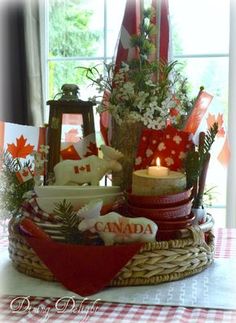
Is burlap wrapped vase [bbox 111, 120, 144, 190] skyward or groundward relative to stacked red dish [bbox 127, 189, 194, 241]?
skyward

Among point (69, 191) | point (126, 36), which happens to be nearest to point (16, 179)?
point (69, 191)

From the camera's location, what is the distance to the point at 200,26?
1.83m

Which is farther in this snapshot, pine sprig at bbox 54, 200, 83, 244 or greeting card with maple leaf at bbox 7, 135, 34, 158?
greeting card with maple leaf at bbox 7, 135, 34, 158

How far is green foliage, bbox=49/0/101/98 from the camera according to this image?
192 centimetres

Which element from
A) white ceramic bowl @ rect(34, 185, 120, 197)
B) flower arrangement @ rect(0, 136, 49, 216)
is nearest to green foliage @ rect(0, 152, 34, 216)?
flower arrangement @ rect(0, 136, 49, 216)

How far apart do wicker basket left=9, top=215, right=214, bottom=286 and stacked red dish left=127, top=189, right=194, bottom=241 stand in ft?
0.06

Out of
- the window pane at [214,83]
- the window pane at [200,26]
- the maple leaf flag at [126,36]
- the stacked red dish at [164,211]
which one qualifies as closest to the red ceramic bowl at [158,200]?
the stacked red dish at [164,211]

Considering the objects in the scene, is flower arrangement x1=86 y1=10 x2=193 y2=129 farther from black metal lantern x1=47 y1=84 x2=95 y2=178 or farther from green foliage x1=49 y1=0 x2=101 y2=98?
green foliage x1=49 y1=0 x2=101 y2=98

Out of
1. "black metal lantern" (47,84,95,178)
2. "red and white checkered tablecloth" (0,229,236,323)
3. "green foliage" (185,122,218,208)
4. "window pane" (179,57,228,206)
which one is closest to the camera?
"red and white checkered tablecloth" (0,229,236,323)

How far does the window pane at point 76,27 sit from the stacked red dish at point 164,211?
1.25m

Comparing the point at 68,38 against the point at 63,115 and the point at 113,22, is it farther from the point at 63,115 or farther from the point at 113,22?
the point at 63,115

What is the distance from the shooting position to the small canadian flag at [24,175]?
88 cm

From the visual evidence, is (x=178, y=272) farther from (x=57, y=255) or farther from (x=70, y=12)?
(x=70, y=12)

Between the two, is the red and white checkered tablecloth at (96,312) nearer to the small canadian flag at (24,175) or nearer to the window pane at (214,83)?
the small canadian flag at (24,175)
